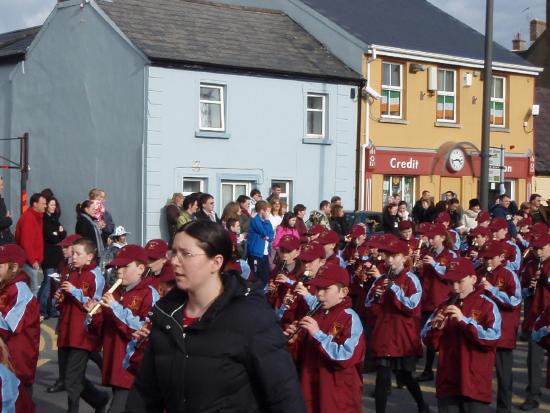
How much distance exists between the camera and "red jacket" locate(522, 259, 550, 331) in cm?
1090

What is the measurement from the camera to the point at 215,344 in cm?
417

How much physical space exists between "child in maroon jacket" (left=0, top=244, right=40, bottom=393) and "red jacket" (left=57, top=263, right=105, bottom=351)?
3.11 feet

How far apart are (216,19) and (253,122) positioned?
148 inches

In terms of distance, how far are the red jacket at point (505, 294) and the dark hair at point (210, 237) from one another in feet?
18.7

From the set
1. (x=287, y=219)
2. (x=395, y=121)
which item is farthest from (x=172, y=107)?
(x=287, y=219)

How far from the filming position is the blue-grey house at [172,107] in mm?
23656

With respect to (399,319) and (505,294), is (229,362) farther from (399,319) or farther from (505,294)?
(505,294)

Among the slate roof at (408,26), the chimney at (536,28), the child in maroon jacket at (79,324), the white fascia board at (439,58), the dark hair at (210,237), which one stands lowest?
the child in maroon jacket at (79,324)

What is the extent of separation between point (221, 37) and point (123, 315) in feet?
62.3

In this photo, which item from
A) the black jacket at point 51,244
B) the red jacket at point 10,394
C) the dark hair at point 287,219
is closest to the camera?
the red jacket at point 10,394

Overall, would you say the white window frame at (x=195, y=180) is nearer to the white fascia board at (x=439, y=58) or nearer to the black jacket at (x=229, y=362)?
the white fascia board at (x=439, y=58)

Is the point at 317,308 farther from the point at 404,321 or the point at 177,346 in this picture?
the point at 177,346

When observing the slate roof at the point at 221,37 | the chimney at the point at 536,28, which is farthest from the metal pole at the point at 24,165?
the chimney at the point at 536,28

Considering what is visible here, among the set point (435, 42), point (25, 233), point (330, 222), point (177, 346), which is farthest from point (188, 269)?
point (435, 42)
